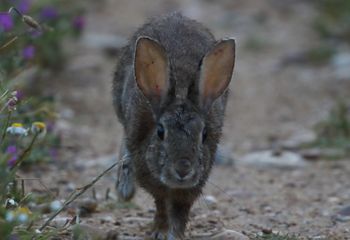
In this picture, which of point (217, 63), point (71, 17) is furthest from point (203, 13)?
point (217, 63)

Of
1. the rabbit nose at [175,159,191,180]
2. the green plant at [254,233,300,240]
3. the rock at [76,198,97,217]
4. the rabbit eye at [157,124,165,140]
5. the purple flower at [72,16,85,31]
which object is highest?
the purple flower at [72,16,85,31]

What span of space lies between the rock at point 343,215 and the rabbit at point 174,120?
45.5 inches

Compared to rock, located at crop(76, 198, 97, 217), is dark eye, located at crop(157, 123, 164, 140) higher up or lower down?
higher up

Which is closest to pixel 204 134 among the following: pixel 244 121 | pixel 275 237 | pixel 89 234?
pixel 275 237

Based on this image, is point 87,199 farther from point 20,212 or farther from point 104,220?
point 20,212

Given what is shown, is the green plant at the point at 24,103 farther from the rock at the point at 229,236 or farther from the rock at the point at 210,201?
the rock at the point at 210,201

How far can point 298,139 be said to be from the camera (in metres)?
8.91

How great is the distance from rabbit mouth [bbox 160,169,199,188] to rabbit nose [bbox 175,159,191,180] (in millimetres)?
14

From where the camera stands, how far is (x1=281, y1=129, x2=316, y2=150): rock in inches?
342

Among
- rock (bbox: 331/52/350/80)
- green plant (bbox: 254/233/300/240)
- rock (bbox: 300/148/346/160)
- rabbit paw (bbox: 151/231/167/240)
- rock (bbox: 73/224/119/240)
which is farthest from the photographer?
rock (bbox: 331/52/350/80)

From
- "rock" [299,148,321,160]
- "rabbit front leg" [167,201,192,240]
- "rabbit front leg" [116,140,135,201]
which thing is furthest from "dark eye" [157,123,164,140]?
"rock" [299,148,321,160]

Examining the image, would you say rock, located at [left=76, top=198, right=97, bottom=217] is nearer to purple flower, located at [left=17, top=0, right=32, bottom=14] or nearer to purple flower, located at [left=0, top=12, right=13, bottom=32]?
purple flower, located at [left=0, top=12, right=13, bottom=32]

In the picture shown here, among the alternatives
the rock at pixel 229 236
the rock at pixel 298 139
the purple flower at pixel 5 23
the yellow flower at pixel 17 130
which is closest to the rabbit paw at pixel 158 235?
the rock at pixel 229 236

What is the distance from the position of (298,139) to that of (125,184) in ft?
10.0
